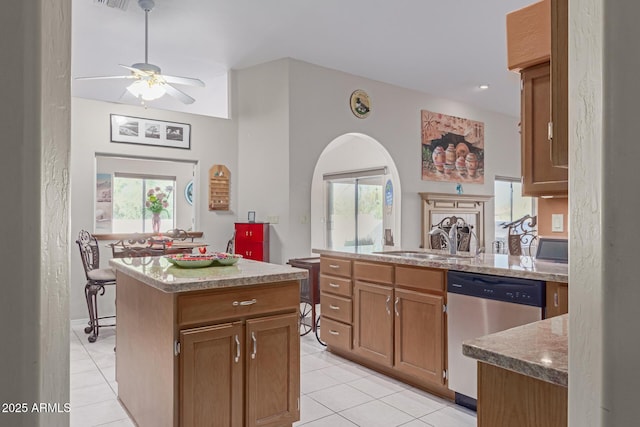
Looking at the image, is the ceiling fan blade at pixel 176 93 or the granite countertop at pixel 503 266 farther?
the ceiling fan blade at pixel 176 93

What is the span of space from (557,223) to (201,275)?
2.45 m

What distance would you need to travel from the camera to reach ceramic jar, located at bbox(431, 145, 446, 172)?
714 centimetres

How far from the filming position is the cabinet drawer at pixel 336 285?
3.45m

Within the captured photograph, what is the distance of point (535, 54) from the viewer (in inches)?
84.6

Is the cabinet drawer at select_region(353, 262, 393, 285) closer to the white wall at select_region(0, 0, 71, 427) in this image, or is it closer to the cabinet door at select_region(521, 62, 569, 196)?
the cabinet door at select_region(521, 62, 569, 196)

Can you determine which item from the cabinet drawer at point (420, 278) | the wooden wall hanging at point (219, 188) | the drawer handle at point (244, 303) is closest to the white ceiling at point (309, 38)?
the wooden wall hanging at point (219, 188)

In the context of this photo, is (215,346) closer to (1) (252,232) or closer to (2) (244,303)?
(2) (244,303)

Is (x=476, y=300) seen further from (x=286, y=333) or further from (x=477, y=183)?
(x=477, y=183)

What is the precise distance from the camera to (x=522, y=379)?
3.41ft

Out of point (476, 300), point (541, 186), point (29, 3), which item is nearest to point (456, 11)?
point (541, 186)

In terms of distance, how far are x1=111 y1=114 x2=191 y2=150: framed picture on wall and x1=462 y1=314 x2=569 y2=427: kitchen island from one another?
16.2 ft

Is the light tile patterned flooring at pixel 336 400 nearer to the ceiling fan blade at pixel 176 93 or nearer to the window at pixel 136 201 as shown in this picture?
the ceiling fan blade at pixel 176 93

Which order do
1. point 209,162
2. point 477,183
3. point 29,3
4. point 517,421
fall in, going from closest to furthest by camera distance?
1. point 29,3
2. point 517,421
3. point 209,162
4. point 477,183

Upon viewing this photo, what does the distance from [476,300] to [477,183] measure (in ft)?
18.8
